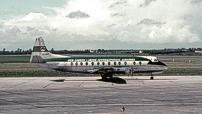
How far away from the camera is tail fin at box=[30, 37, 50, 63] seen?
124 feet

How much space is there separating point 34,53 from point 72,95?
49.6 feet

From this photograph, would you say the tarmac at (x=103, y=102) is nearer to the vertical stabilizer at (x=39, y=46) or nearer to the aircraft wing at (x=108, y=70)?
the aircraft wing at (x=108, y=70)

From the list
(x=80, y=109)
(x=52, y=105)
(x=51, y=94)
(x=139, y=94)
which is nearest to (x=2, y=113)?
(x=52, y=105)

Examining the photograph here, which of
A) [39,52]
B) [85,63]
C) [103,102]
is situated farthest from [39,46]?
[103,102]

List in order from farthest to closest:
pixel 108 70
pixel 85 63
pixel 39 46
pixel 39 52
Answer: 1. pixel 39 46
2. pixel 39 52
3. pixel 85 63
4. pixel 108 70

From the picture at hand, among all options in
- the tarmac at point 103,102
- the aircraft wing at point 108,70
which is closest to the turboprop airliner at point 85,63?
the aircraft wing at point 108,70

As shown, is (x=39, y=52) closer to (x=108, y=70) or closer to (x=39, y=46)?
(x=39, y=46)

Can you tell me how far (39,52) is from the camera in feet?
125

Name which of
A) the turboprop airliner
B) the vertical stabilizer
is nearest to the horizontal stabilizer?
the turboprop airliner

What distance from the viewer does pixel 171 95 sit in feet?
83.0

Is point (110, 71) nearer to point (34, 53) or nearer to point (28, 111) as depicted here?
point (34, 53)

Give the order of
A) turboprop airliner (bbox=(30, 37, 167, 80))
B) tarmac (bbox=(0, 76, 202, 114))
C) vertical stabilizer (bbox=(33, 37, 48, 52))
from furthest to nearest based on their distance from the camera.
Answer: vertical stabilizer (bbox=(33, 37, 48, 52)), turboprop airliner (bbox=(30, 37, 167, 80)), tarmac (bbox=(0, 76, 202, 114))

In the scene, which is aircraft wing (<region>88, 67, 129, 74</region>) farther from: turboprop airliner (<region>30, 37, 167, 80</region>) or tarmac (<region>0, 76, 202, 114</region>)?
tarmac (<region>0, 76, 202, 114</region>)

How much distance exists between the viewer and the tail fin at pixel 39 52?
37875mm
